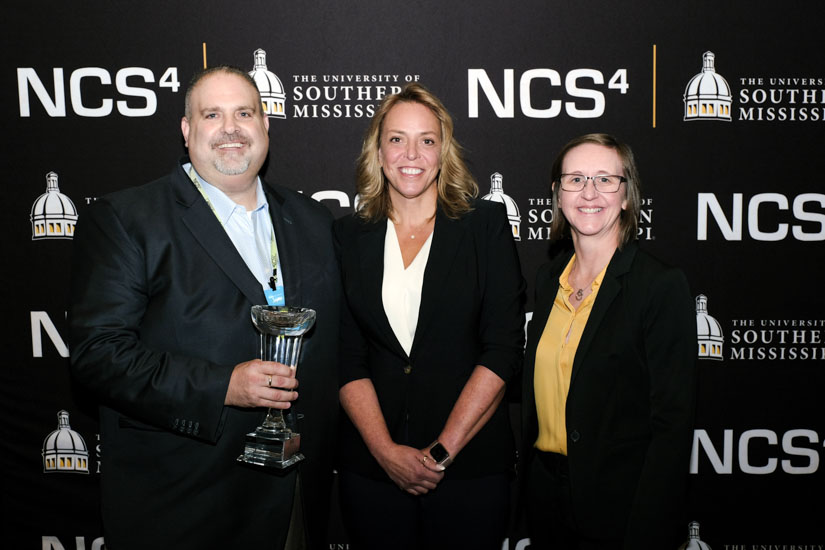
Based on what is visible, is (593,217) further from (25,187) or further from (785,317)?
(25,187)

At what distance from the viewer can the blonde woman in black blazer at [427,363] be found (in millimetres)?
2053

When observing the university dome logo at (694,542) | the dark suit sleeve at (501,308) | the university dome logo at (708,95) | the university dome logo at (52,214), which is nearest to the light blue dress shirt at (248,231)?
the dark suit sleeve at (501,308)

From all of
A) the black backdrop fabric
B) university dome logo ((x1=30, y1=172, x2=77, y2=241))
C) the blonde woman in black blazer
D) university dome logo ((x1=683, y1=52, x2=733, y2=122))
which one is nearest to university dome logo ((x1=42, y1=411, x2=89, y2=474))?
the black backdrop fabric

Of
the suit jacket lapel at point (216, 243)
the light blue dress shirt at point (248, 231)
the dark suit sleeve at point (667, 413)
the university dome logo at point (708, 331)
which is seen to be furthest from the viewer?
the university dome logo at point (708, 331)

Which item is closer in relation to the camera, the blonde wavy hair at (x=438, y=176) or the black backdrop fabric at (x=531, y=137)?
the blonde wavy hair at (x=438, y=176)

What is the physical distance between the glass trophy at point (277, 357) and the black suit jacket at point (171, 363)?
0.14m

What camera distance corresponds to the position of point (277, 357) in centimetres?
179

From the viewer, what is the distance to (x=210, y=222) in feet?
6.40

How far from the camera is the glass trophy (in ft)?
5.57

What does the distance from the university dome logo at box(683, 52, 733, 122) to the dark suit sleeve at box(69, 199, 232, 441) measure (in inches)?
94.1

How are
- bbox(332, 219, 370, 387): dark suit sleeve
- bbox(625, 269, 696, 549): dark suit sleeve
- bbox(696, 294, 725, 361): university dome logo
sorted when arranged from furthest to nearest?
bbox(696, 294, 725, 361): university dome logo < bbox(332, 219, 370, 387): dark suit sleeve < bbox(625, 269, 696, 549): dark suit sleeve

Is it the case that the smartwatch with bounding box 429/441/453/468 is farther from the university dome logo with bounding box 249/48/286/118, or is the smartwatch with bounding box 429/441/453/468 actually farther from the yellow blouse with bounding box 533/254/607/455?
the university dome logo with bounding box 249/48/286/118

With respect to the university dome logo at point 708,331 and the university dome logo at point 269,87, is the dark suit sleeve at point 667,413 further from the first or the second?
the university dome logo at point 269,87

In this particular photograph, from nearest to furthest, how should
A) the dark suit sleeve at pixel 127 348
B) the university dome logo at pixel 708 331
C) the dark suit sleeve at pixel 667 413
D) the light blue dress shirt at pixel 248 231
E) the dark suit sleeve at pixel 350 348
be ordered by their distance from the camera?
the dark suit sleeve at pixel 667 413 → the dark suit sleeve at pixel 127 348 → the light blue dress shirt at pixel 248 231 → the dark suit sleeve at pixel 350 348 → the university dome logo at pixel 708 331
